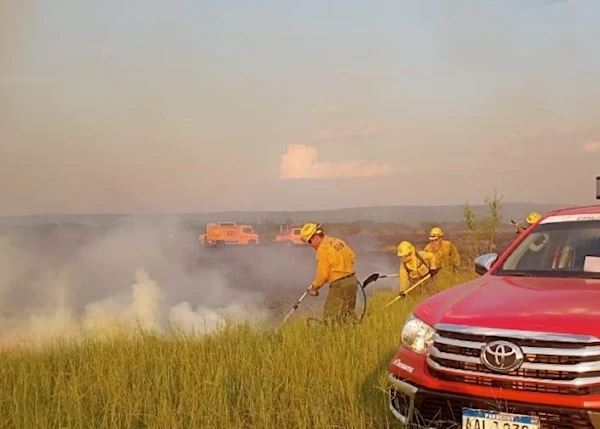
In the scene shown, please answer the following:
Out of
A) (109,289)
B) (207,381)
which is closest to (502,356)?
(207,381)

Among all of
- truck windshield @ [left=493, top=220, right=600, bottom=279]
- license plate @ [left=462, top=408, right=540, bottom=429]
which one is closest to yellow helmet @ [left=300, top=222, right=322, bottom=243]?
truck windshield @ [left=493, top=220, right=600, bottom=279]

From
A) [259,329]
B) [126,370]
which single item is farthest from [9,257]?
[126,370]

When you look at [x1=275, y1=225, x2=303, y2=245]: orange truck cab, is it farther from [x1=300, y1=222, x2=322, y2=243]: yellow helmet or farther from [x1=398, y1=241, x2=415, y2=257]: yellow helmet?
[x1=300, y1=222, x2=322, y2=243]: yellow helmet

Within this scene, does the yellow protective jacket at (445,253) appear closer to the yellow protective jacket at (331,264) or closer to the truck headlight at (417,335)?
the yellow protective jacket at (331,264)

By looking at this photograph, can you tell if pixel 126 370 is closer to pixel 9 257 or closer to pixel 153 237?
pixel 9 257

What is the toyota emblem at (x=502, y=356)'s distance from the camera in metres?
3.56

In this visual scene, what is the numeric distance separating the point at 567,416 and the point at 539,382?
20cm

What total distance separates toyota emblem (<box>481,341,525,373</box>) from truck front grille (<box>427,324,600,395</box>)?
0.02 meters

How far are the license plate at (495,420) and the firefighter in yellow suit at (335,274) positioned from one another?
18.5 ft

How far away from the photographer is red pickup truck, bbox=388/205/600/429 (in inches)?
135

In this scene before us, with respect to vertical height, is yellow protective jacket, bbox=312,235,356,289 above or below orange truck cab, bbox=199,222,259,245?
above

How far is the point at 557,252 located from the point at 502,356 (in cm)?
169

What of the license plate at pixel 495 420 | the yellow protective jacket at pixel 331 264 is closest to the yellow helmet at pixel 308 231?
the yellow protective jacket at pixel 331 264

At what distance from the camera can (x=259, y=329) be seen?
8266 millimetres
